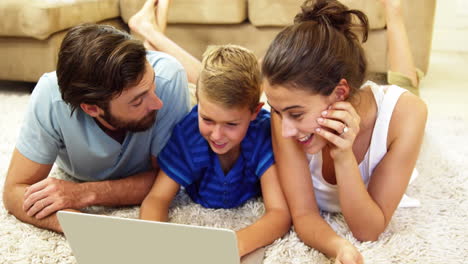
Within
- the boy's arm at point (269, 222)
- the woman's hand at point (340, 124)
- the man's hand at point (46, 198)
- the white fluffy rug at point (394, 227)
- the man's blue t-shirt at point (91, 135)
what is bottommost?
the white fluffy rug at point (394, 227)

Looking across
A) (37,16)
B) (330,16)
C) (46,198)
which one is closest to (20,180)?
(46,198)

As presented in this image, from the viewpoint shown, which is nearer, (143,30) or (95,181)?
(95,181)

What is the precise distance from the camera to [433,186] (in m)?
1.34

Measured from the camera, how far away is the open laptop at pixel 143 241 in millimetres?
717

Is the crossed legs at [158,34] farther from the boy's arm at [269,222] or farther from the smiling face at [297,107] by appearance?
the smiling face at [297,107]

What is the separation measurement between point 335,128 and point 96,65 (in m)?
0.52

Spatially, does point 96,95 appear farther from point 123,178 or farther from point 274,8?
point 274,8

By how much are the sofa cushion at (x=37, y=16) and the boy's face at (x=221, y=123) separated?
49.4 inches

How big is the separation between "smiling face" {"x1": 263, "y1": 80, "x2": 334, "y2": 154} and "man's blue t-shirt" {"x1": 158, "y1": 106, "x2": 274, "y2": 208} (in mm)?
212

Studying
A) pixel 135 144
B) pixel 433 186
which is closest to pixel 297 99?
pixel 135 144

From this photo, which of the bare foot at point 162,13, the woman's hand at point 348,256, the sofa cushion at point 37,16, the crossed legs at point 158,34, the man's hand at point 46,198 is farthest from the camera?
the sofa cushion at point 37,16

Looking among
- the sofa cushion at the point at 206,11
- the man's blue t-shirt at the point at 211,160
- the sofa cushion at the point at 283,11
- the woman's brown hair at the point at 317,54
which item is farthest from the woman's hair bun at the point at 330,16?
the sofa cushion at the point at 206,11

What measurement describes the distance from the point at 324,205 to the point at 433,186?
1.20ft

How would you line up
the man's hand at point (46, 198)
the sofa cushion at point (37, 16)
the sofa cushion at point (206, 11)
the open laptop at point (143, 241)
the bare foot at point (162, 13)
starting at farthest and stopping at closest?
the sofa cushion at point (206, 11)
the sofa cushion at point (37, 16)
the bare foot at point (162, 13)
the man's hand at point (46, 198)
the open laptop at point (143, 241)
